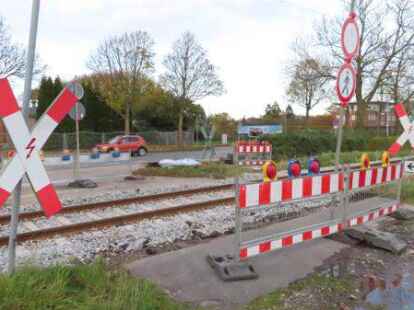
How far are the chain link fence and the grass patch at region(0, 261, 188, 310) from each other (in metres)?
16.5

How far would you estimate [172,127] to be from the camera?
3984 cm

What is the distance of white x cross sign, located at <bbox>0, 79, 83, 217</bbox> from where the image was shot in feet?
9.61

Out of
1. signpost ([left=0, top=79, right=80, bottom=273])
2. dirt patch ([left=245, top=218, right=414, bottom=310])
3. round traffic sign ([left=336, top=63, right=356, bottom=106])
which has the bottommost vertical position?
dirt patch ([left=245, top=218, right=414, bottom=310])

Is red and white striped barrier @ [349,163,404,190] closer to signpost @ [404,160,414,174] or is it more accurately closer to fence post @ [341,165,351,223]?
fence post @ [341,165,351,223]

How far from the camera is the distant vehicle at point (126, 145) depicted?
80.6 ft

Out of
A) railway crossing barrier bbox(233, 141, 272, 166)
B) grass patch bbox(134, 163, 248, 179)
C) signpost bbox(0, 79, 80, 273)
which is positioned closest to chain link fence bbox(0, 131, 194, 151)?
grass patch bbox(134, 163, 248, 179)

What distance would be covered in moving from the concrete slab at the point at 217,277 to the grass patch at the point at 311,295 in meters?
0.11

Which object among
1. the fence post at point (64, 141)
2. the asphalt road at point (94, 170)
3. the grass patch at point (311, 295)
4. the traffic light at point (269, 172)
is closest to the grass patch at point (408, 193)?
the grass patch at point (311, 295)

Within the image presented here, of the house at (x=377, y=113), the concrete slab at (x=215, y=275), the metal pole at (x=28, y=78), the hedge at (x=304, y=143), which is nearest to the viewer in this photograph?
the metal pole at (x=28, y=78)

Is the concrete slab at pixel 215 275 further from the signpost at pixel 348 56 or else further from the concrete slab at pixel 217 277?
the signpost at pixel 348 56

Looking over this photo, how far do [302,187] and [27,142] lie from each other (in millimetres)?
3096

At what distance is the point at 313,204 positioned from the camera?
6.27 meters

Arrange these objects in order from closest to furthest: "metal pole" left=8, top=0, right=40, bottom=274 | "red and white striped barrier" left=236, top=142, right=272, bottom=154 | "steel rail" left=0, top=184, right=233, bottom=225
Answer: "metal pole" left=8, top=0, right=40, bottom=274
"steel rail" left=0, top=184, right=233, bottom=225
"red and white striped barrier" left=236, top=142, right=272, bottom=154

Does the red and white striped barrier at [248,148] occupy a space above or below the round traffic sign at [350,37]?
below
